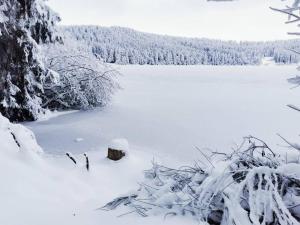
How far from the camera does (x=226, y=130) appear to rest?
10.7 metres

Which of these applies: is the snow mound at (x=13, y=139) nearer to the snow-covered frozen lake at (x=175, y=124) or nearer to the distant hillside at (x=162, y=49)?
the snow-covered frozen lake at (x=175, y=124)

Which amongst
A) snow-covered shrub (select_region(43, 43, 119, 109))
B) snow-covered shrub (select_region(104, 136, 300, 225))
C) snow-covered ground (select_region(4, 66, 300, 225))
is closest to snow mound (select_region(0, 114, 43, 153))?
snow-covered ground (select_region(4, 66, 300, 225))

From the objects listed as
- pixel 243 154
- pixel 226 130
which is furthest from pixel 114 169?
pixel 243 154

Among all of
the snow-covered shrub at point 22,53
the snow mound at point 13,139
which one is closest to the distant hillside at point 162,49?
the snow-covered shrub at point 22,53

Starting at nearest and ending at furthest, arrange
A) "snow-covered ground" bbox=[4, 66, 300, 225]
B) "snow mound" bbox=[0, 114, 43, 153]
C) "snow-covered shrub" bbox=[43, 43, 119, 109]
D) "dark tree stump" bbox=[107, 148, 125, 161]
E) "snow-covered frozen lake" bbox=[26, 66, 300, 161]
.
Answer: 1. "snow-covered ground" bbox=[4, 66, 300, 225]
2. "snow mound" bbox=[0, 114, 43, 153]
3. "dark tree stump" bbox=[107, 148, 125, 161]
4. "snow-covered frozen lake" bbox=[26, 66, 300, 161]
5. "snow-covered shrub" bbox=[43, 43, 119, 109]

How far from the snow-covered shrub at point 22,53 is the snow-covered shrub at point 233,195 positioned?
825cm

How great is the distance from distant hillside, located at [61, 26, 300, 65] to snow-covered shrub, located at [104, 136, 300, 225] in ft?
203

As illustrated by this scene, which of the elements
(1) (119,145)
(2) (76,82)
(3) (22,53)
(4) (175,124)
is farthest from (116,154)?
(2) (76,82)

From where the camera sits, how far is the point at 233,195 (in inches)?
72.0

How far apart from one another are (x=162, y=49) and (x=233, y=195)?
267 ft

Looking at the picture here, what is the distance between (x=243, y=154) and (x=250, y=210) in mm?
410

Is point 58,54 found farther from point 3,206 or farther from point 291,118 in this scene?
point 3,206

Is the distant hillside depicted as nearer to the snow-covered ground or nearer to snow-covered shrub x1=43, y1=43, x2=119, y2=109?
the snow-covered ground

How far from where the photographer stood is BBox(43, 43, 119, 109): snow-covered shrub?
1427 centimetres
